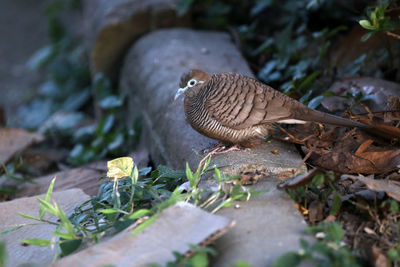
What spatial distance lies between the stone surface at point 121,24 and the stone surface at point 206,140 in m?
0.22

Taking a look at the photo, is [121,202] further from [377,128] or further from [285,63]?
[285,63]

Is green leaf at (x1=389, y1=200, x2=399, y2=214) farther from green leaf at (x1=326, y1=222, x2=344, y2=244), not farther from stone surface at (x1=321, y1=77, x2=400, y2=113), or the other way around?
stone surface at (x1=321, y1=77, x2=400, y2=113)

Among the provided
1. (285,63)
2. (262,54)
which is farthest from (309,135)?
(262,54)

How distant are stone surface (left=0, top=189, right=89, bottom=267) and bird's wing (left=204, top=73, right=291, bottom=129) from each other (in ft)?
3.39

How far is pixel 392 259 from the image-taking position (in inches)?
78.7

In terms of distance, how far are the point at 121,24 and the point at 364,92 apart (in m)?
3.04

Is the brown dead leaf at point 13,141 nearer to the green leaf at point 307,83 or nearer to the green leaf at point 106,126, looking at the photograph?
the green leaf at point 106,126

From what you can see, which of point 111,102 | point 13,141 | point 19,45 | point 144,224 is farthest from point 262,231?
point 19,45

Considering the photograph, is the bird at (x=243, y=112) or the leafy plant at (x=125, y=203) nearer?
the leafy plant at (x=125, y=203)

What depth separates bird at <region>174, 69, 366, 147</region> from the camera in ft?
10.00

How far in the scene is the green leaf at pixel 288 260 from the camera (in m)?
1.86

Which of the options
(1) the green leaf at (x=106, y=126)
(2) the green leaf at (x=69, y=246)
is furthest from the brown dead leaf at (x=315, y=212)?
(1) the green leaf at (x=106, y=126)

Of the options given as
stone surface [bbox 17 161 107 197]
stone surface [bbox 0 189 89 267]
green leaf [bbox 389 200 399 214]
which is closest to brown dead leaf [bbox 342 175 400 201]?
green leaf [bbox 389 200 399 214]

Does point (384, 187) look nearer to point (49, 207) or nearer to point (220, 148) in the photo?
point (220, 148)
